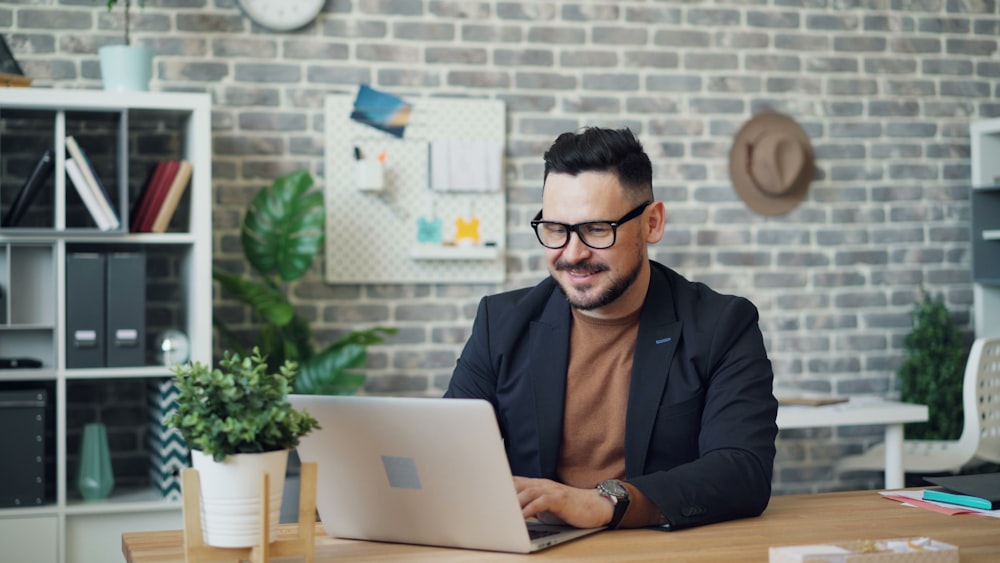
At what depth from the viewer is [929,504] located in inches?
79.6

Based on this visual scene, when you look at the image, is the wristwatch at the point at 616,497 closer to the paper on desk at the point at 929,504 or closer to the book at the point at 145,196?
the paper on desk at the point at 929,504

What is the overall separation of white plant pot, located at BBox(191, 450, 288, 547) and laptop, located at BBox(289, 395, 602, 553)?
18 cm

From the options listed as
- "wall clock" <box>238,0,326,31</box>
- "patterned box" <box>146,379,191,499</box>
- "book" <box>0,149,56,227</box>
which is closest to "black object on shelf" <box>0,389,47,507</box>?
"patterned box" <box>146,379,191,499</box>

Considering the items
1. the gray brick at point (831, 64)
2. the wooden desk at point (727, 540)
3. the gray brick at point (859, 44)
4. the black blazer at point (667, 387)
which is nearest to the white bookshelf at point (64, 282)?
the black blazer at point (667, 387)

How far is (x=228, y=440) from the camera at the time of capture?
1508mm

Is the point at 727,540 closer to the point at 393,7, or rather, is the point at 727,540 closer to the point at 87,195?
the point at 87,195

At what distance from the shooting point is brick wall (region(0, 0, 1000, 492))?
3955mm

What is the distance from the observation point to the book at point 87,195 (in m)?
3.40

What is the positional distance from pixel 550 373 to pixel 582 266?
238 mm

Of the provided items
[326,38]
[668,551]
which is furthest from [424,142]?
[668,551]

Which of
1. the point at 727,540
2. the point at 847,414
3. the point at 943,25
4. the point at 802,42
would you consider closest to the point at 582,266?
the point at 727,540

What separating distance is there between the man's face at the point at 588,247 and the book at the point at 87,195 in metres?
1.79

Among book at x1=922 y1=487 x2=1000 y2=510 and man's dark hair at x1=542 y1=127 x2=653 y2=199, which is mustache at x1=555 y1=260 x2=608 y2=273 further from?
book at x1=922 y1=487 x2=1000 y2=510

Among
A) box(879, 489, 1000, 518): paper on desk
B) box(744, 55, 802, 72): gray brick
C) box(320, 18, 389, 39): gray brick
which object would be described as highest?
box(320, 18, 389, 39): gray brick
